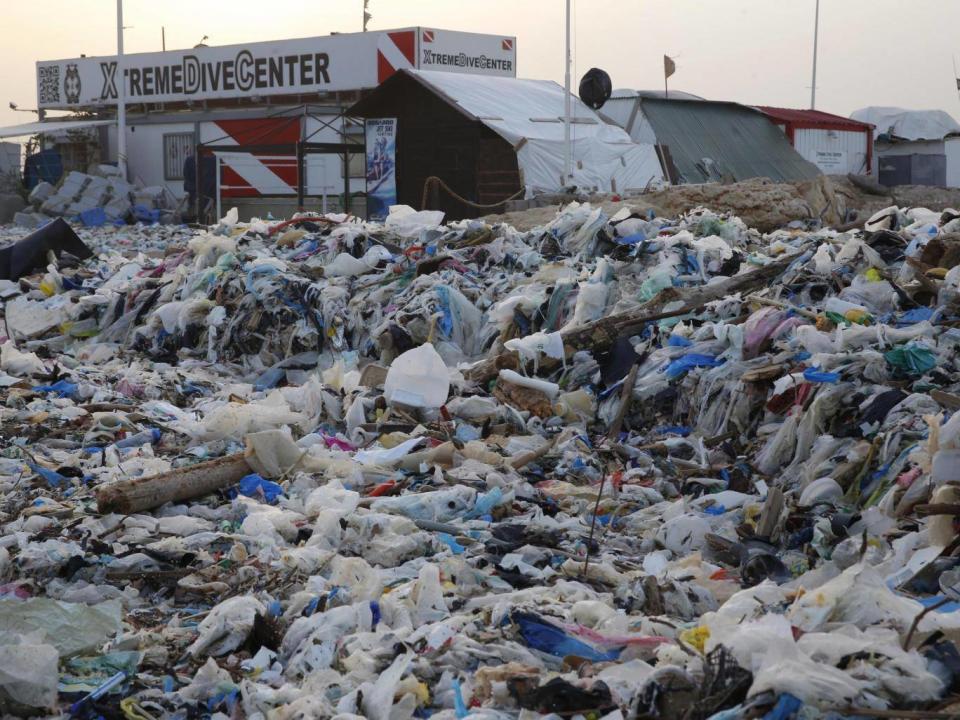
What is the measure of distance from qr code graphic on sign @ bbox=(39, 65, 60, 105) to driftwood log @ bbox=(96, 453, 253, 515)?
118ft

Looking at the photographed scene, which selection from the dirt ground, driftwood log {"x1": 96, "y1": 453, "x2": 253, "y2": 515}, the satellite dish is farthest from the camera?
the satellite dish

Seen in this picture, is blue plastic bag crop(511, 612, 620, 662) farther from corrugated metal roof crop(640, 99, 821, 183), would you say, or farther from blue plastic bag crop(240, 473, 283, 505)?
corrugated metal roof crop(640, 99, 821, 183)

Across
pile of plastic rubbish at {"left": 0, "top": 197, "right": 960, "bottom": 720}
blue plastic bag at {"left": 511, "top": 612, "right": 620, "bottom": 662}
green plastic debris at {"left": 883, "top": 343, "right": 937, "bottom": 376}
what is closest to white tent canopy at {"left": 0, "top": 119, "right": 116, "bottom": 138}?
pile of plastic rubbish at {"left": 0, "top": 197, "right": 960, "bottom": 720}

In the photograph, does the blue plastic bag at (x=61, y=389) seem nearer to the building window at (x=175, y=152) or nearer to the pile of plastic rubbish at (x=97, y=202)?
the pile of plastic rubbish at (x=97, y=202)

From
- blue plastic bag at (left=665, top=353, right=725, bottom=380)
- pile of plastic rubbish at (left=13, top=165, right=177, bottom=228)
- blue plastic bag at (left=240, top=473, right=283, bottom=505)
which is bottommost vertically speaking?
blue plastic bag at (left=240, top=473, right=283, bottom=505)

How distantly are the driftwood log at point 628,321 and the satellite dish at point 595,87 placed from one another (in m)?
11.5

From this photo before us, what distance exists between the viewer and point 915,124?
33.2 metres

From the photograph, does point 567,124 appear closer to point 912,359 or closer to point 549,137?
point 549,137

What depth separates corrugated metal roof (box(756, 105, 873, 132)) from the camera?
95.9 ft

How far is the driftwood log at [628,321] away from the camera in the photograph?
8.51m

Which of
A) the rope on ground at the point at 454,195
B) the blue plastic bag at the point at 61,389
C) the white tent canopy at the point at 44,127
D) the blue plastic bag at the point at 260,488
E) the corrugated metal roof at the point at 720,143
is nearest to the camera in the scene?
the blue plastic bag at the point at 260,488

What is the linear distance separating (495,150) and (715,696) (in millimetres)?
19727

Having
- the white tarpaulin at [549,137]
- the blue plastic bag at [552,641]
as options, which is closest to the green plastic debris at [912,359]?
the blue plastic bag at [552,641]

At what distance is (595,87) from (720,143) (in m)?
7.31
